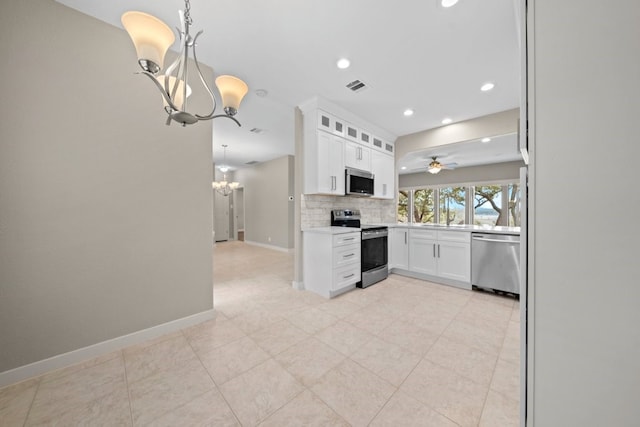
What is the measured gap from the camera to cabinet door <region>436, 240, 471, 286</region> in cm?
341

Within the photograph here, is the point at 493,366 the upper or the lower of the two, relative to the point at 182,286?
lower

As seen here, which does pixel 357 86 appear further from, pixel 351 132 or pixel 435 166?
pixel 435 166

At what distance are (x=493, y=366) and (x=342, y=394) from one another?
1.21m

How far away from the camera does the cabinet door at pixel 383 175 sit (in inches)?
169

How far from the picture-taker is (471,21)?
6.20ft

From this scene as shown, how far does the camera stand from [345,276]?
3.21 m

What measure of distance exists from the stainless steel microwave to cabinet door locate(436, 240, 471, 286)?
150cm

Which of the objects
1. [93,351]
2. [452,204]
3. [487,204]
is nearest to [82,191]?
[93,351]

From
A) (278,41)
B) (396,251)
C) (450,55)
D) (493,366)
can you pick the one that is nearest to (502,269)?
(396,251)

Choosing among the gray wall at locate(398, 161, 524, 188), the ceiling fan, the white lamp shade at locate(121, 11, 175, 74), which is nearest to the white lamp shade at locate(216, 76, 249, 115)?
the white lamp shade at locate(121, 11, 175, 74)

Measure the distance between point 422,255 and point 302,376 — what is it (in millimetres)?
2967

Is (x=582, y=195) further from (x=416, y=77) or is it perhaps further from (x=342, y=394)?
(x=416, y=77)

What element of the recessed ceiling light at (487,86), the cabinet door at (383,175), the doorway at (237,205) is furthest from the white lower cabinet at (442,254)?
the doorway at (237,205)

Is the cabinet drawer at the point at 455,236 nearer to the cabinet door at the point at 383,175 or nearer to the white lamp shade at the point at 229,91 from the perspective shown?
the cabinet door at the point at 383,175
